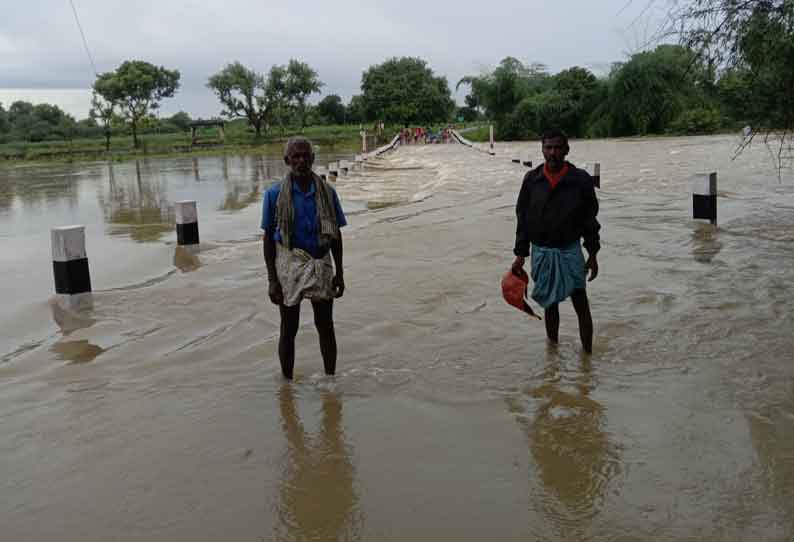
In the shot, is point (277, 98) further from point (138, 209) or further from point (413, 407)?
point (413, 407)

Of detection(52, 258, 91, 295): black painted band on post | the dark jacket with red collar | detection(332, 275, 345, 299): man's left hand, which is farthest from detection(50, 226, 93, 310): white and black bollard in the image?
the dark jacket with red collar

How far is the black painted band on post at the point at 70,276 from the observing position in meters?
7.45

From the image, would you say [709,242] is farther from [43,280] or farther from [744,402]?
[43,280]

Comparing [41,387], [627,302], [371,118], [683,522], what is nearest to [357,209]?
[627,302]


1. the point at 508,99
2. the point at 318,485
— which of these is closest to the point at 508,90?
the point at 508,99

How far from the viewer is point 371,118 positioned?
7762 centimetres

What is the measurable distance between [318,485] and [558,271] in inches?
89.3

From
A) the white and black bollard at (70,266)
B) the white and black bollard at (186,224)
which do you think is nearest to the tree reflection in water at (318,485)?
the white and black bollard at (70,266)

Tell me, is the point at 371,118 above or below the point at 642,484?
above

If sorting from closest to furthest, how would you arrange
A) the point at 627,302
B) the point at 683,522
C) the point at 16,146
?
the point at 683,522, the point at 627,302, the point at 16,146

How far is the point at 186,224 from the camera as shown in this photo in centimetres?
1063

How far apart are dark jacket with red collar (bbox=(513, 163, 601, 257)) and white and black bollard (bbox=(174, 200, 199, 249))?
663 cm

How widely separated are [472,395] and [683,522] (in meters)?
1.77

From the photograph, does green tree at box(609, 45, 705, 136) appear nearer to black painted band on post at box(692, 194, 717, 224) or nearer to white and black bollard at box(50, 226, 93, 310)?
black painted band on post at box(692, 194, 717, 224)
